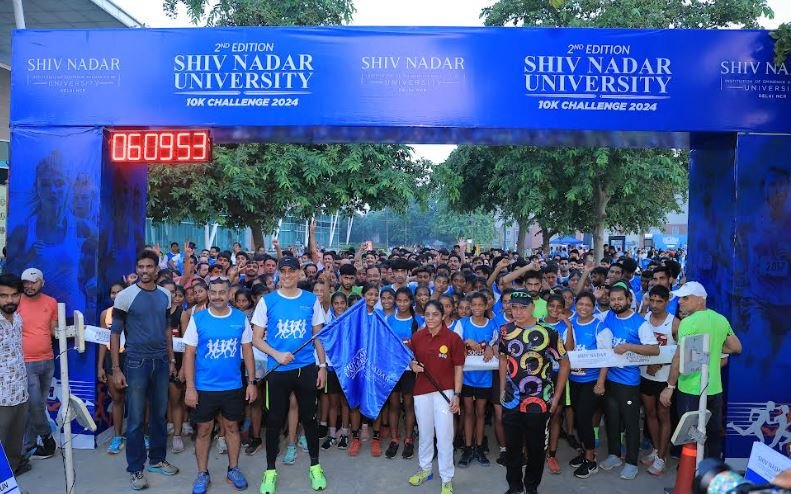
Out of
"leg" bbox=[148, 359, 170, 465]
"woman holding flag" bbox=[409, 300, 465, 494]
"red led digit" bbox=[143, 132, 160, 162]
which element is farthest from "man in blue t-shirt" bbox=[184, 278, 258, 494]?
"red led digit" bbox=[143, 132, 160, 162]

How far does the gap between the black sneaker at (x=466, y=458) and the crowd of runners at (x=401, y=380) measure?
0.02 meters

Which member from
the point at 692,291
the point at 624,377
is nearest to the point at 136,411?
the point at 624,377

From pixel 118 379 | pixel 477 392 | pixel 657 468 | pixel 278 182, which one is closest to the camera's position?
pixel 118 379

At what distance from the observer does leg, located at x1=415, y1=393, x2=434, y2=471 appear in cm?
569

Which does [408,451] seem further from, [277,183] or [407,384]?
[277,183]

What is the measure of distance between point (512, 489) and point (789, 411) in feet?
11.5

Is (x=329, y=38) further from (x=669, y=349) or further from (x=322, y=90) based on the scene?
(x=669, y=349)

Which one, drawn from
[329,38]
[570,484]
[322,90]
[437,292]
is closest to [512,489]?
[570,484]

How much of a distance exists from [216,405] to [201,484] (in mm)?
791

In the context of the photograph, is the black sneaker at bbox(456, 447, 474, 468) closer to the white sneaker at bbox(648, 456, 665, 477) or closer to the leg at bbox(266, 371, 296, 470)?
the white sneaker at bbox(648, 456, 665, 477)

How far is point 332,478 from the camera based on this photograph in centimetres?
616

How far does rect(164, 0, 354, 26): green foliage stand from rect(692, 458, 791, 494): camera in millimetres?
16246

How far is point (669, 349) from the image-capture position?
6324 mm

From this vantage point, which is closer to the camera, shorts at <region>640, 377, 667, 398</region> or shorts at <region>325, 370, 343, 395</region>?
shorts at <region>640, 377, 667, 398</region>
